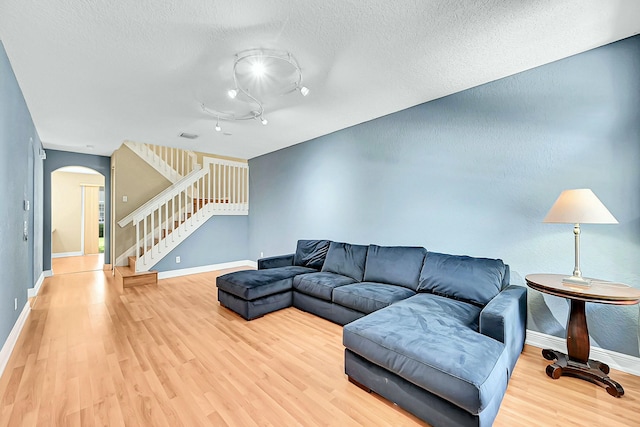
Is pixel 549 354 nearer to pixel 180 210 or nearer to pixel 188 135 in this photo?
pixel 188 135

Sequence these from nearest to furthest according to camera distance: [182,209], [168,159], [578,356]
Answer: [578,356] < [182,209] < [168,159]

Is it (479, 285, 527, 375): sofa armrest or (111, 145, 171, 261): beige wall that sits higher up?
(111, 145, 171, 261): beige wall

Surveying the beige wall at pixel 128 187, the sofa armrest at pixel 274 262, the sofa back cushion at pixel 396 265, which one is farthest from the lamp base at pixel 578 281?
the beige wall at pixel 128 187

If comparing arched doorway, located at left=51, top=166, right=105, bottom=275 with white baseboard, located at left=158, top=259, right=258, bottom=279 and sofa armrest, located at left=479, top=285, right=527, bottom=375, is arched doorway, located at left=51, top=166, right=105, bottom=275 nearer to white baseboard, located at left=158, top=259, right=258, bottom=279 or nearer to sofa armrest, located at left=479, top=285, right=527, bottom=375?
white baseboard, located at left=158, top=259, right=258, bottom=279

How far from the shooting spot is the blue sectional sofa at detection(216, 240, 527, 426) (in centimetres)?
147

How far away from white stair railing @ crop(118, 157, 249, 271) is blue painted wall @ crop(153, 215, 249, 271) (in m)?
0.15

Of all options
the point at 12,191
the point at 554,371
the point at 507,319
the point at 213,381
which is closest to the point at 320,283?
the point at 213,381

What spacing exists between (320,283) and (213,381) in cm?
151

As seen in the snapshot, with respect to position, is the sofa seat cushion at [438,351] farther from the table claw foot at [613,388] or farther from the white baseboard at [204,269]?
the white baseboard at [204,269]

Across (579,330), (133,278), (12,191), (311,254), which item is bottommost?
(133,278)

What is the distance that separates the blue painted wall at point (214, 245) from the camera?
211 inches

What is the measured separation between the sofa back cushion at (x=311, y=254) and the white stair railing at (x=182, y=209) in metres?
2.57

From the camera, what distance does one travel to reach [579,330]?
6.72 ft

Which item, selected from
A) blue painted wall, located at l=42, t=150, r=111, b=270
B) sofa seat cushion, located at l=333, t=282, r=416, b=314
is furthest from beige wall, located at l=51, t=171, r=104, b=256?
sofa seat cushion, located at l=333, t=282, r=416, b=314
